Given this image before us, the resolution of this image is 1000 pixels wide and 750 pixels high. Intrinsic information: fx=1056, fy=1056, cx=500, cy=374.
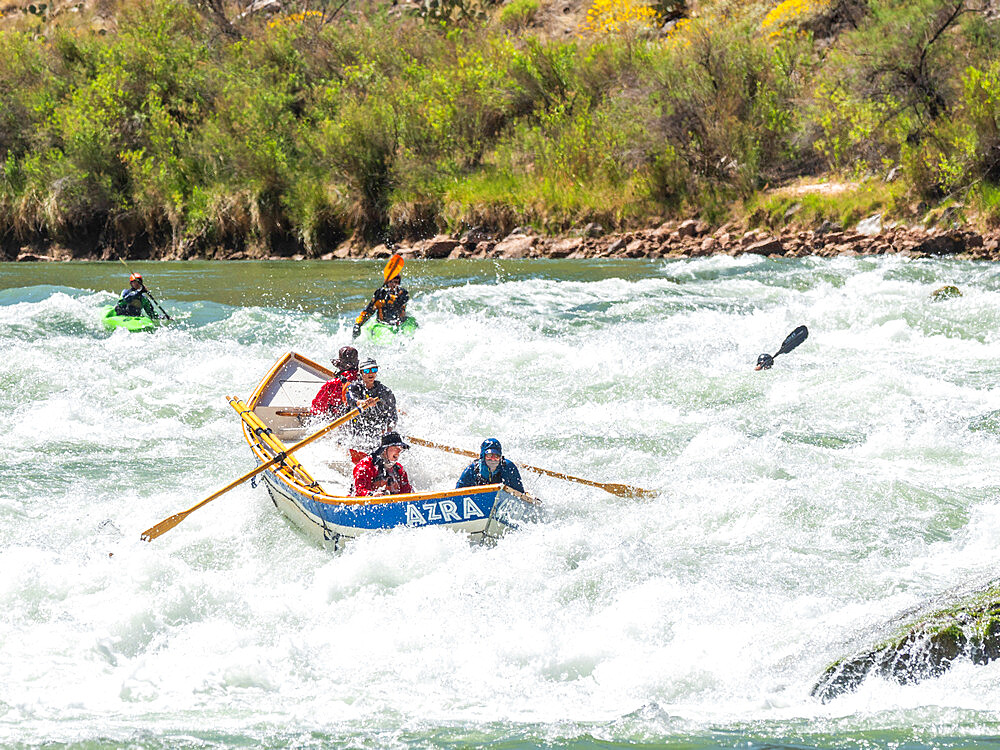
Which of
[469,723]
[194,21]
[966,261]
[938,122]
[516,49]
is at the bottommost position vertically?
[469,723]

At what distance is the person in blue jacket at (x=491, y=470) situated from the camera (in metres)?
7.40

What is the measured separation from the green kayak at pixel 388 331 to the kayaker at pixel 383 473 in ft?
22.4

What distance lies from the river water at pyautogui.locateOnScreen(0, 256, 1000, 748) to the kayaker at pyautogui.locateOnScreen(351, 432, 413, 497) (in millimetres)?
553

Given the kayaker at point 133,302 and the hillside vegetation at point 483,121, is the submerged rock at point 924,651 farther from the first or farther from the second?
the hillside vegetation at point 483,121

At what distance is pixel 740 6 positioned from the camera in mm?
31359

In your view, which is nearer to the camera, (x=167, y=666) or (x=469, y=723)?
(x=469, y=723)

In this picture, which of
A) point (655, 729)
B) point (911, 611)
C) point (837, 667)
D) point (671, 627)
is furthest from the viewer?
point (671, 627)

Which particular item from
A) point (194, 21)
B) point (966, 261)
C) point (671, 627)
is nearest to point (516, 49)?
point (194, 21)

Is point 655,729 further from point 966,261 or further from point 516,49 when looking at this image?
point 516,49

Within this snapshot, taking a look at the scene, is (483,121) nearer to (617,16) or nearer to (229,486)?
(617,16)

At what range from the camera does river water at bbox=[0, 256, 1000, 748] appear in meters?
5.10

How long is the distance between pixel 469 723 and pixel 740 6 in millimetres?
30084

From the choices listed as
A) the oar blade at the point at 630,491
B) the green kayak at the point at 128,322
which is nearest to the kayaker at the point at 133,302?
the green kayak at the point at 128,322

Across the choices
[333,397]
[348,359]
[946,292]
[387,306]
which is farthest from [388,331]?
[946,292]
